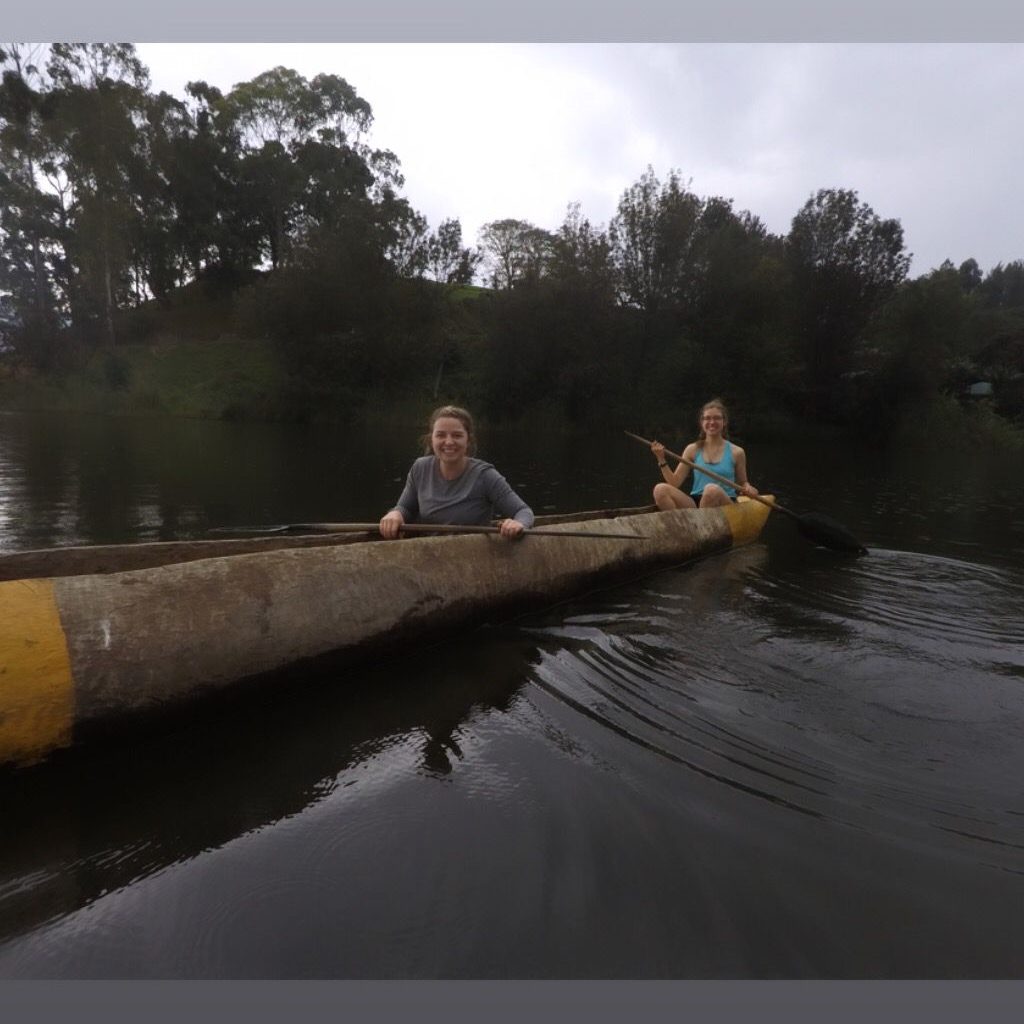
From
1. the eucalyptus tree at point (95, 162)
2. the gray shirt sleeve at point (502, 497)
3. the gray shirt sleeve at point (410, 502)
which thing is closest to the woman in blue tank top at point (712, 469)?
the gray shirt sleeve at point (502, 497)

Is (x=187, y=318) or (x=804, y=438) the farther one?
(x=187, y=318)

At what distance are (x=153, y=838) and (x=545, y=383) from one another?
1172 inches

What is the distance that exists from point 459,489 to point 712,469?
3910mm

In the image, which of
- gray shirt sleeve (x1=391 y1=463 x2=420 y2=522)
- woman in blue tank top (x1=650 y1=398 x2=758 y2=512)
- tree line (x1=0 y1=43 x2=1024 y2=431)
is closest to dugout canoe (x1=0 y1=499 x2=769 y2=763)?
gray shirt sleeve (x1=391 y1=463 x2=420 y2=522)

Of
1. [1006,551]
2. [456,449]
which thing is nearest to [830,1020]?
[456,449]

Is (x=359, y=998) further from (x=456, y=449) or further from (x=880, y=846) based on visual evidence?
(x=456, y=449)

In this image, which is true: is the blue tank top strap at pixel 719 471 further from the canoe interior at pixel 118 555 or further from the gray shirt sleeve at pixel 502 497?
the canoe interior at pixel 118 555

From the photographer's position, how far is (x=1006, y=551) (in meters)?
7.68

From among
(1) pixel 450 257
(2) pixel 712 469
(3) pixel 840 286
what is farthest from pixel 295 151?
(2) pixel 712 469

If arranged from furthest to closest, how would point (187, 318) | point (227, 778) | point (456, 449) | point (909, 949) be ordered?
1. point (187, 318)
2. point (456, 449)
3. point (227, 778)
4. point (909, 949)

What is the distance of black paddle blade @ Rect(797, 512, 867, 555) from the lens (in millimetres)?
7164

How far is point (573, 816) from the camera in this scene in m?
2.44

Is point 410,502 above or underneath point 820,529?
above

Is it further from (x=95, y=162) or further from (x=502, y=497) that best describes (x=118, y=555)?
(x=95, y=162)
